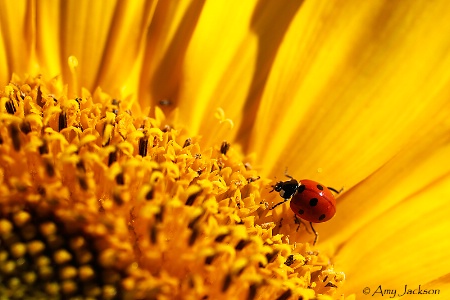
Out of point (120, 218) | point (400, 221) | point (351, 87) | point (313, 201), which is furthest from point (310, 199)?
point (120, 218)

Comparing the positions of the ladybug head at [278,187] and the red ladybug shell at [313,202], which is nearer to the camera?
the red ladybug shell at [313,202]

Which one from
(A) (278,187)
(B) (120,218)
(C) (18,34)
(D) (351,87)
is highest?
(D) (351,87)

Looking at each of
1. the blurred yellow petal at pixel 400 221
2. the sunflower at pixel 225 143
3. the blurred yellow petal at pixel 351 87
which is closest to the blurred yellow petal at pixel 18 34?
the sunflower at pixel 225 143

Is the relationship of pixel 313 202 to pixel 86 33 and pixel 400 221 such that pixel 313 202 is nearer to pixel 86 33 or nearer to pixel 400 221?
pixel 400 221

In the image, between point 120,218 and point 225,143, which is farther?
point 225,143

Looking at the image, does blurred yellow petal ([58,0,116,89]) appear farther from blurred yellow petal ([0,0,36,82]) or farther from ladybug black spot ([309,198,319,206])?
ladybug black spot ([309,198,319,206])

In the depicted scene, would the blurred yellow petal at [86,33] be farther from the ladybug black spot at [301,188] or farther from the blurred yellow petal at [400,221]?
the blurred yellow petal at [400,221]
